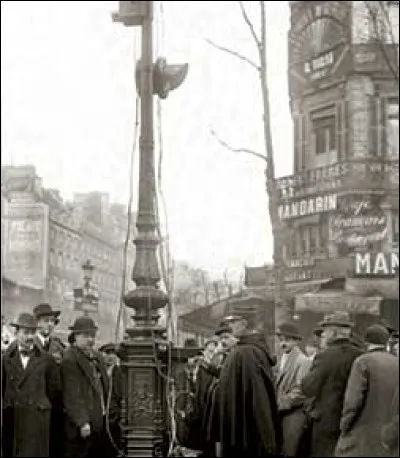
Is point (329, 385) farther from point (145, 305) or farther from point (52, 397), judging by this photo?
point (52, 397)

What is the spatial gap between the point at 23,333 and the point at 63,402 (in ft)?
3.39

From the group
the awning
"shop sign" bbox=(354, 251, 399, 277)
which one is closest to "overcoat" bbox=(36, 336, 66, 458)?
the awning

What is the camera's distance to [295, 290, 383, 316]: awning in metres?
28.8

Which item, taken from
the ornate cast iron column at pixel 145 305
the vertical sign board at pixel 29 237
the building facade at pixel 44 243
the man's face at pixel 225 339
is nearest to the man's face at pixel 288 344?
the man's face at pixel 225 339

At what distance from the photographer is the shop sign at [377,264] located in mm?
29875

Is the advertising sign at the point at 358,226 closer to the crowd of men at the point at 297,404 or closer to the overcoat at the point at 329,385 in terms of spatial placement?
the crowd of men at the point at 297,404

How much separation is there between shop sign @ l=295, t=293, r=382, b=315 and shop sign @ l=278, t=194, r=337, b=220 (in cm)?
576

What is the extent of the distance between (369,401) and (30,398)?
4.31 metres

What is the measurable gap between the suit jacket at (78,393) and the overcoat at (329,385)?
2543 mm

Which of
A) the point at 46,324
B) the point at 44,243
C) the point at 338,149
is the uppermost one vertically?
the point at 44,243

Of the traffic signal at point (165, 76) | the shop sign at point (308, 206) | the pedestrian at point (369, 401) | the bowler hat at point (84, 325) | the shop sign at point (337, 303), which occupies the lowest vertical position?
the pedestrian at point (369, 401)

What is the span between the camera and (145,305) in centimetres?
1023

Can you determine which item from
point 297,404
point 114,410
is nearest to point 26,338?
point 114,410

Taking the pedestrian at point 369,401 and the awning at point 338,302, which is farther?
the awning at point 338,302
